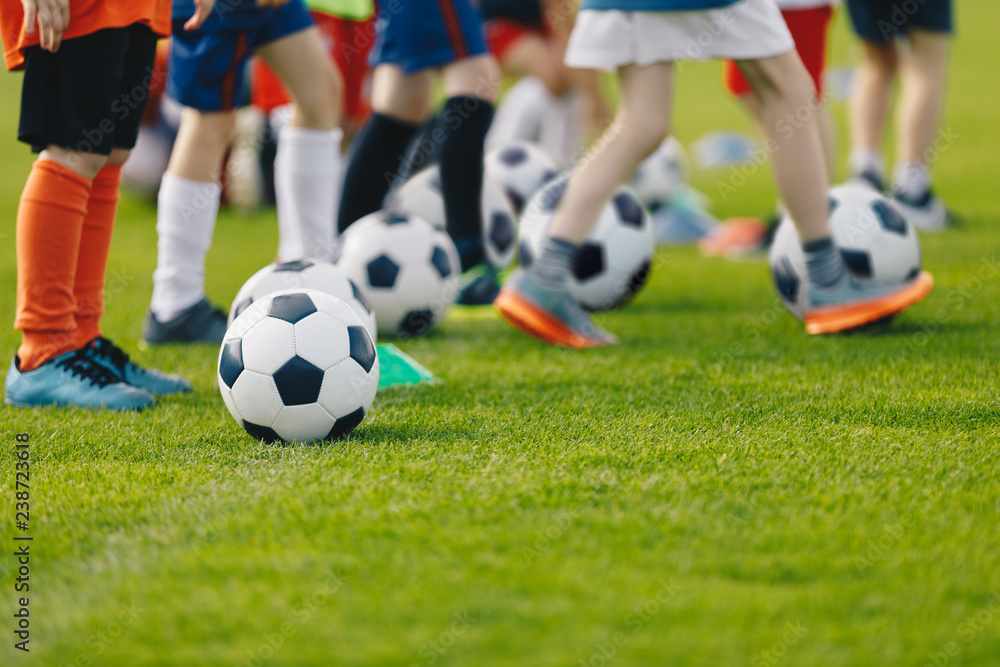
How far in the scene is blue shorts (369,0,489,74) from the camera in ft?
14.7

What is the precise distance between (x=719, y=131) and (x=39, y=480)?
11071 millimetres

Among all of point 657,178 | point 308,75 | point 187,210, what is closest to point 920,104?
point 657,178

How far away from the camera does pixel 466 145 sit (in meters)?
4.69

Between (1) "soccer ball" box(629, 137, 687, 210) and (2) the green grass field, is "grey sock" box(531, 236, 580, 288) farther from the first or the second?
(1) "soccer ball" box(629, 137, 687, 210)

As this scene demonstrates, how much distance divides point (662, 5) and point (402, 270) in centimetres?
138

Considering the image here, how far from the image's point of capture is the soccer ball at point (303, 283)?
3547 millimetres

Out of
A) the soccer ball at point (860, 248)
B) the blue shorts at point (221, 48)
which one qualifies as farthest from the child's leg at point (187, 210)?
the soccer ball at point (860, 248)

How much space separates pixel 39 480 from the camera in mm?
2568

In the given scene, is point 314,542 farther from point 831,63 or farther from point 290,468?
point 831,63

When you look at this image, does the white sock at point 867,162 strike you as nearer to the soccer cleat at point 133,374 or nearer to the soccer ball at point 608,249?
the soccer ball at point 608,249

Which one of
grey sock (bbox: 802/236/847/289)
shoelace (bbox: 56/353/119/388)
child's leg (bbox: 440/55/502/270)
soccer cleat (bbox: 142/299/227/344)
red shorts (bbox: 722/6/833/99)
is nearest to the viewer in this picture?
shoelace (bbox: 56/353/119/388)

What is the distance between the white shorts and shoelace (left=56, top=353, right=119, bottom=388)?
1.97 metres

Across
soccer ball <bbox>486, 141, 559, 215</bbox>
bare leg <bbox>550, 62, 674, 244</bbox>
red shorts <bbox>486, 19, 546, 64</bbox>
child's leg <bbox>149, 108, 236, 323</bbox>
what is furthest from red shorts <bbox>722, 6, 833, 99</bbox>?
red shorts <bbox>486, 19, 546, 64</bbox>

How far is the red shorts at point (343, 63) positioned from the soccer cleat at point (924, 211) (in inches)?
132
